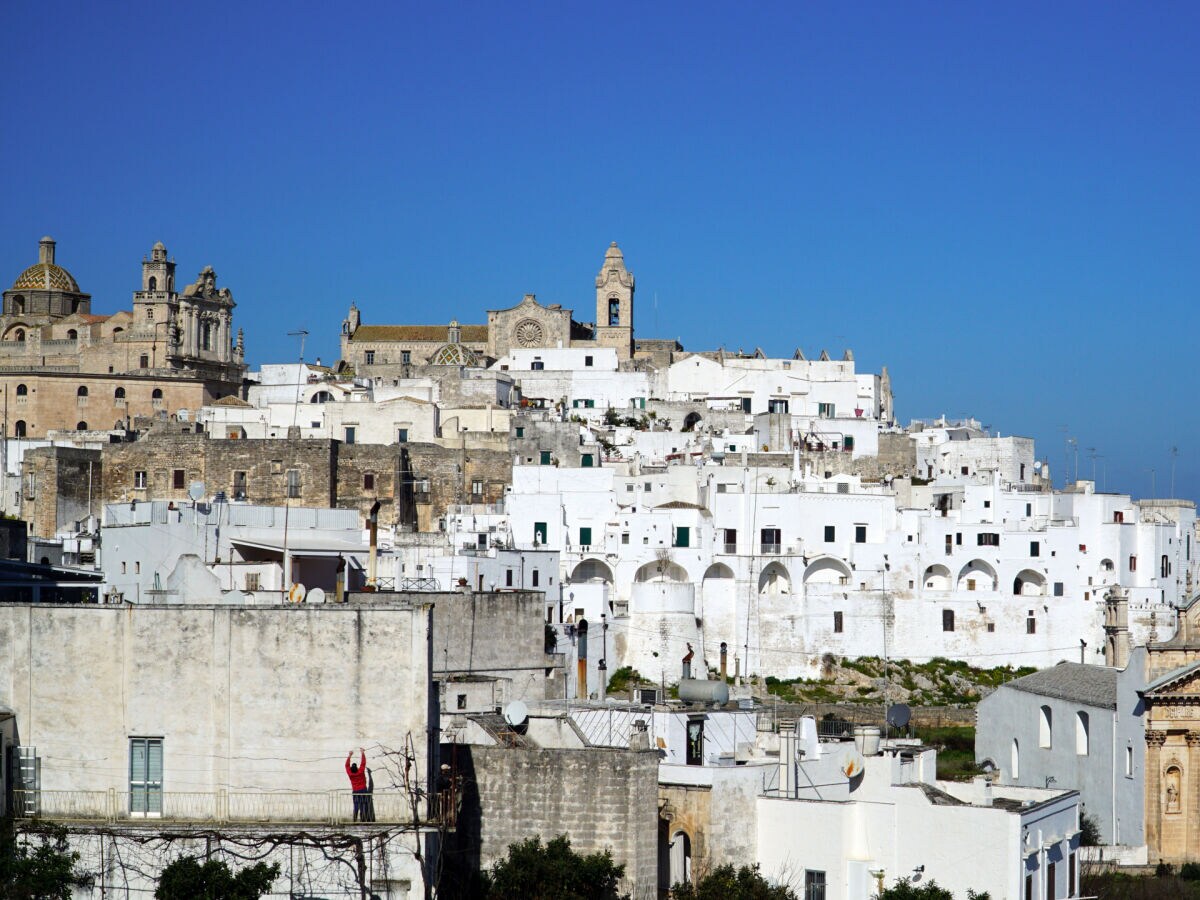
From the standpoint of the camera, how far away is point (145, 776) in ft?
70.0

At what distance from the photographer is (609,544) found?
55844mm

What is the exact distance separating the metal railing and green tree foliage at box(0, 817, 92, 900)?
42cm

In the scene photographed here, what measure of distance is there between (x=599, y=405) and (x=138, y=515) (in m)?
36.6

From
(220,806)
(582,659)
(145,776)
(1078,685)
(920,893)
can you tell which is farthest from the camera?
(582,659)

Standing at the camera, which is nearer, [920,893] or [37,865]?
[37,865]

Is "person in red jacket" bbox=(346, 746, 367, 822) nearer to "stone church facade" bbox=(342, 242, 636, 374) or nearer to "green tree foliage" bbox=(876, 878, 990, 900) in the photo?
"green tree foliage" bbox=(876, 878, 990, 900)

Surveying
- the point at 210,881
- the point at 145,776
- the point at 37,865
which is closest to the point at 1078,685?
the point at 145,776

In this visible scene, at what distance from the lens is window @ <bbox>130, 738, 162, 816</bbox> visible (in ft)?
69.9

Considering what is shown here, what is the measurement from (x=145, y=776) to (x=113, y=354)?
55.4 metres

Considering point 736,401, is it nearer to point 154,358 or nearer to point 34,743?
point 154,358

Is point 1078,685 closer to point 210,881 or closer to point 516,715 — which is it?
point 516,715

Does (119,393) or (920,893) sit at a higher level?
(119,393)

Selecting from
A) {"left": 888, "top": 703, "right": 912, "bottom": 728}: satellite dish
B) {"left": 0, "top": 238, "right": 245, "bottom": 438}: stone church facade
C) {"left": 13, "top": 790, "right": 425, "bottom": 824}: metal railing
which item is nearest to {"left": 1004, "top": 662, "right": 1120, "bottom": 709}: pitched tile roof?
{"left": 888, "top": 703, "right": 912, "bottom": 728}: satellite dish

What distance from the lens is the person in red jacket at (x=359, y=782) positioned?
20984mm
